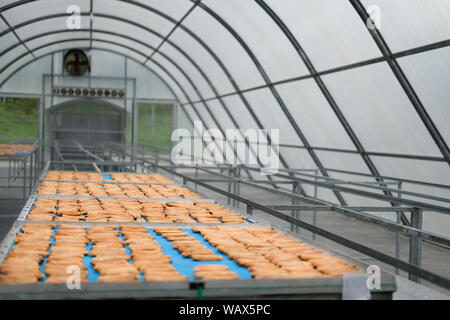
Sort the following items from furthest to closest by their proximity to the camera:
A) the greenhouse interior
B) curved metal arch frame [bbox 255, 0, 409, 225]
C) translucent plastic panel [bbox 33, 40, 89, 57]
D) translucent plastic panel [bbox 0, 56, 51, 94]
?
translucent plastic panel [bbox 0, 56, 51, 94] < translucent plastic panel [bbox 33, 40, 89, 57] < curved metal arch frame [bbox 255, 0, 409, 225] < the greenhouse interior

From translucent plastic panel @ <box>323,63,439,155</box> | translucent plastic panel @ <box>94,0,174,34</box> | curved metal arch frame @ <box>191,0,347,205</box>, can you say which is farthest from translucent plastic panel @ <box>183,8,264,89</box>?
translucent plastic panel @ <box>323,63,439,155</box>

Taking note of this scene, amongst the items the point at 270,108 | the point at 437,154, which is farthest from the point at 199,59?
the point at 437,154

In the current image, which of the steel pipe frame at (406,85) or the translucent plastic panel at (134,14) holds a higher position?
the translucent plastic panel at (134,14)

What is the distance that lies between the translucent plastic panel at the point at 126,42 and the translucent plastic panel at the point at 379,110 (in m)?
15.1

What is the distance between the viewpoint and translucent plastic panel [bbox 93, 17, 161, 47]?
22062 millimetres

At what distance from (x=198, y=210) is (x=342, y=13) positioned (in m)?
5.42

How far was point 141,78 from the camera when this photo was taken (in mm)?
29984

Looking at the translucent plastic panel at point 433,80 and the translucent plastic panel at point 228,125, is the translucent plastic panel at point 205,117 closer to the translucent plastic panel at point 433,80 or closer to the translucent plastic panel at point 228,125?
the translucent plastic panel at point 228,125

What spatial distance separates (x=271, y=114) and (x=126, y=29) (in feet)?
31.0

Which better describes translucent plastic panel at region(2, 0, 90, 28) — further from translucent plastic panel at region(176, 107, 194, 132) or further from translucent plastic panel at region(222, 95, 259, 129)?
translucent plastic panel at region(176, 107, 194, 132)

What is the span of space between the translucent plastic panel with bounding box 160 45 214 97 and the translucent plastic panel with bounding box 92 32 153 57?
1.81 metres

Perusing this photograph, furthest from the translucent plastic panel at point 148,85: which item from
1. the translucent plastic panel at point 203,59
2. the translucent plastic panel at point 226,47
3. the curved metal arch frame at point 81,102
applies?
the translucent plastic panel at point 226,47

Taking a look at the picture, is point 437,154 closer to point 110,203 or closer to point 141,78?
point 110,203

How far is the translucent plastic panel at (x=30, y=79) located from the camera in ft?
93.2
